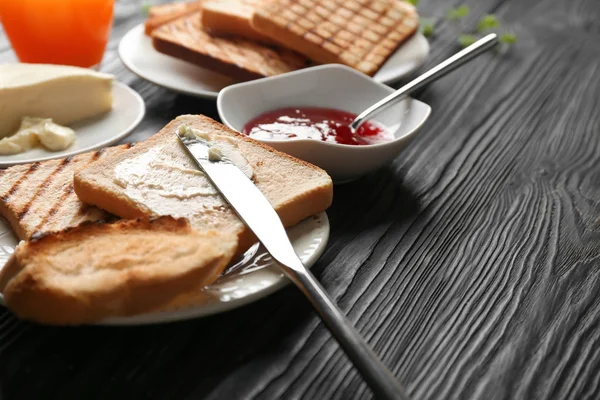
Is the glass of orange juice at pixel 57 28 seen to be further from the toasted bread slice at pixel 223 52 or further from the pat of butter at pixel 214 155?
the pat of butter at pixel 214 155

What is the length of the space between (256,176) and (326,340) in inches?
18.2

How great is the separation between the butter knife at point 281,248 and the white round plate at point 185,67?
64 centimetres

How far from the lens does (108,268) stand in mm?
1239

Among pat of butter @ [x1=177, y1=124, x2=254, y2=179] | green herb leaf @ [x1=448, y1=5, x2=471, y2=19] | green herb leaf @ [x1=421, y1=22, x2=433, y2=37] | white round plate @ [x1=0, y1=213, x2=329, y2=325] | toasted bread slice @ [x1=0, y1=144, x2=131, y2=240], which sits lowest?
white round plate @ [x1=0, y1=213, x2=329, y2=325]

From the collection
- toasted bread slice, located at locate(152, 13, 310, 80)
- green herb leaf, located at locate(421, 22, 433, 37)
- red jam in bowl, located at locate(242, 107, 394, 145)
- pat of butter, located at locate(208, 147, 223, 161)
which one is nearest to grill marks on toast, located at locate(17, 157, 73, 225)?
pat of butter, located at locate(208, 147, 223, 161)

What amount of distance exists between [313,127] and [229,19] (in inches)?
30.4

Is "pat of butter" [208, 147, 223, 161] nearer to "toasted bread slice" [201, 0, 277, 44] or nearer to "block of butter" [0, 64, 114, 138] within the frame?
"block of butter" [0, 64, 114, 138]

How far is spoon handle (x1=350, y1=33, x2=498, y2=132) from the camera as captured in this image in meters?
1.99

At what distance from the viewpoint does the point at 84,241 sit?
1320 millimetres

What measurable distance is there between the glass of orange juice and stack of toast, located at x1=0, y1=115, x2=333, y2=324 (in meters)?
0.81

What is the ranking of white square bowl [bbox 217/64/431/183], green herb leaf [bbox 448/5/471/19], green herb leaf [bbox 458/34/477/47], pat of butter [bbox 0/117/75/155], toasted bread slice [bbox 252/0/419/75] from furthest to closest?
green herb leaf [bbox 448/5/471/19]
green herb leaf [bbox 458/34/477/47]
toasted bread slice [bbox 252/0/419/75]
pat of butter [bbox 0/117/75/155]
white square bowl [bbox 217/64/431/183]

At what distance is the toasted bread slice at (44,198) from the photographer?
1459 millimetres

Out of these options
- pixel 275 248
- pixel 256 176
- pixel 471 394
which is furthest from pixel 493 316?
pixel 256 176

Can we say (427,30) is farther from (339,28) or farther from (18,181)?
(18,181)
